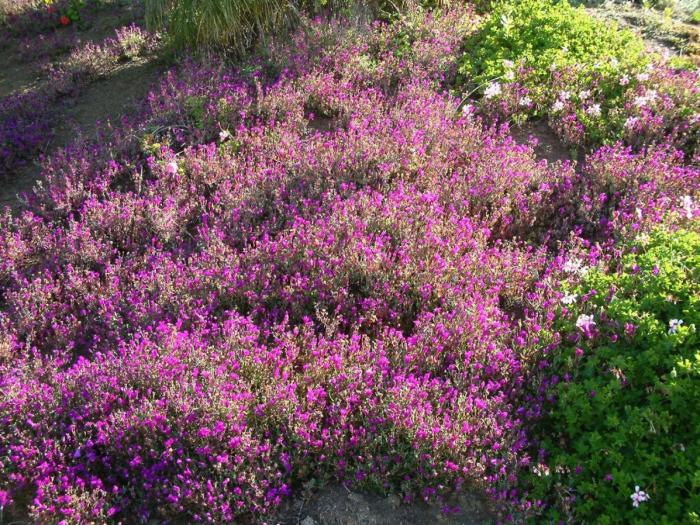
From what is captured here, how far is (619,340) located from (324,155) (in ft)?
9.82

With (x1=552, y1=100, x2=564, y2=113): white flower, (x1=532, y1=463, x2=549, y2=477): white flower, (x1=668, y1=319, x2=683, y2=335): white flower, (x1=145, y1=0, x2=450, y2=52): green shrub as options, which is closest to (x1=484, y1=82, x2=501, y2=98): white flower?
(x1=552, y1=100, x2=564, y2=113): white flower

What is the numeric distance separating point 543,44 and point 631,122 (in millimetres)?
1735

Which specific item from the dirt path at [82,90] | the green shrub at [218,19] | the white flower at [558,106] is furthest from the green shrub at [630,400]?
the green shrub at [218,19]

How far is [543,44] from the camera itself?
6844 millimetres

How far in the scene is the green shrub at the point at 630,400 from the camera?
3.12 meters

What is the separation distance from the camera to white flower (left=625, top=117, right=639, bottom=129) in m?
5.61

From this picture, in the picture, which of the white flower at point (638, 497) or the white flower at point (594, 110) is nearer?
the white flower at point (638, 497)

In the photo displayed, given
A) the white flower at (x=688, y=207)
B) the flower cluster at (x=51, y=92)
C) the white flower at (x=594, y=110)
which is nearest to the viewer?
the white flower at (x=688, y=207)

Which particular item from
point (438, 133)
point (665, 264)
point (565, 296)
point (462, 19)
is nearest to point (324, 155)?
point (438, 133)

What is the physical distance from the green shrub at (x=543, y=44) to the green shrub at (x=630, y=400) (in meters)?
3.07

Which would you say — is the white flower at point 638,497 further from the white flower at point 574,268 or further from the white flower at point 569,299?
the white flower at point 574,268

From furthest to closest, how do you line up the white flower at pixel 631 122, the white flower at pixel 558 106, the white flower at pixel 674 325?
the white flower at pixel 558 106 → the white flower at pixel 631 122 → the white flower at pixel 674 325

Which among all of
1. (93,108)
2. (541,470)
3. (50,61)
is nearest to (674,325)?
(541,470)

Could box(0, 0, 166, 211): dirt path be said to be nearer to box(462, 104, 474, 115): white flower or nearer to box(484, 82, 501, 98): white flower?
box(462, 104, 474, 115): white flower
